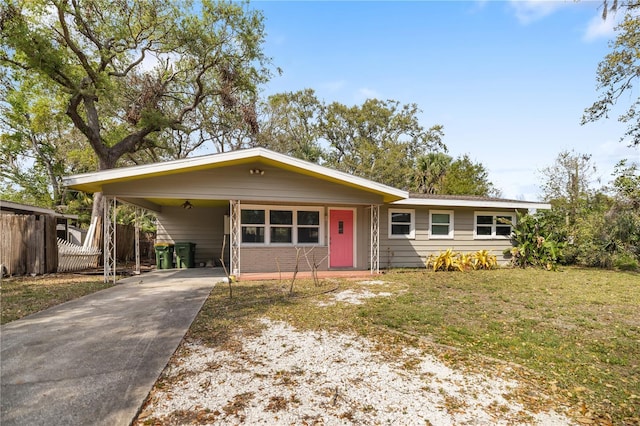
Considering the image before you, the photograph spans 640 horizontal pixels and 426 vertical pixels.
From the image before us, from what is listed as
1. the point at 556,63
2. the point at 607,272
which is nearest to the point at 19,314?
the point at 556,63

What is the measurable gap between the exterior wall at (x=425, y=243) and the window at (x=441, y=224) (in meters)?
0.14

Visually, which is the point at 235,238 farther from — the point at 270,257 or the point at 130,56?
the point at 130,56

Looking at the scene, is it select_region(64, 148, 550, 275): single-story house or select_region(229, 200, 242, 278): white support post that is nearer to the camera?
select_region(64, 148, 550, 275): single-story house

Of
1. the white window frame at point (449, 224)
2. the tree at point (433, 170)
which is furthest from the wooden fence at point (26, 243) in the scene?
the tree at point (433, 170)

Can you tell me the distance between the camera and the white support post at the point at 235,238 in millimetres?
9117

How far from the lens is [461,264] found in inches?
443

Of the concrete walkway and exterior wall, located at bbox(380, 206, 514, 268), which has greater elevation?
exterior wall, located at bbox(380, 206, 514, 268)

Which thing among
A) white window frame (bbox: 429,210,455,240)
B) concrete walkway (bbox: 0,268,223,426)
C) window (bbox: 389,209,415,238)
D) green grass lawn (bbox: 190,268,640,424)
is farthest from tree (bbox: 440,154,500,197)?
concrete walkway (bbox: 0,268,223,426)

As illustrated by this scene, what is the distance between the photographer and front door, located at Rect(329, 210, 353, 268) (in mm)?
10805

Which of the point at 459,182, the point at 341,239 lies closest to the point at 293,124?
the point at 459,182

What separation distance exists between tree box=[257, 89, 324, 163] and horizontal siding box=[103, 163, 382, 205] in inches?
621

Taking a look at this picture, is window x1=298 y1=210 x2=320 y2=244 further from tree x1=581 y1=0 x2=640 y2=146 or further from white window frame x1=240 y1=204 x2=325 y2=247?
tree x1=581 y1=0 x2=640 y2=146

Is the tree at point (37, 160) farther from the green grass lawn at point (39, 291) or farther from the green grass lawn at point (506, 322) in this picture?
the green grass lawn at point (506, 322)

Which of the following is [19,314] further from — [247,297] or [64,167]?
[64,167]
